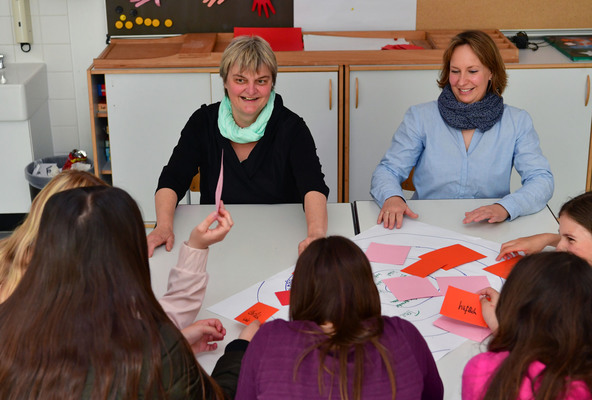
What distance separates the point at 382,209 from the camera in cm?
246

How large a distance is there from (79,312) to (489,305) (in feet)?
3.38

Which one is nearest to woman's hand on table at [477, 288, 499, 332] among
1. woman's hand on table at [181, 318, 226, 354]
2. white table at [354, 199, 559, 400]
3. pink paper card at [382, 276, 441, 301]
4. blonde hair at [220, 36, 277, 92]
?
pink paper card at [382, 276, 441, 301]

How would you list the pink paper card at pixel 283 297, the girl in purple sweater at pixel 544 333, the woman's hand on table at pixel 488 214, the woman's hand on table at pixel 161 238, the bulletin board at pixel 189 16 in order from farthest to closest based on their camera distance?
1. the bulletin board at pixel 189 16
2. the woman's hand on table at pixel 488 214
3. the woman's hand on table at pixel 161 238
4. the pink paper card at pixel 283 297
5. the girl in purple sweater at pixel 544 333

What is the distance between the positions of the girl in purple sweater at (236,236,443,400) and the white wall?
10.7 feet

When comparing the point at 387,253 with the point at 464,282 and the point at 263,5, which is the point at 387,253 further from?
the point at 263,5

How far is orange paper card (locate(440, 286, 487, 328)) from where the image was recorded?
184cm

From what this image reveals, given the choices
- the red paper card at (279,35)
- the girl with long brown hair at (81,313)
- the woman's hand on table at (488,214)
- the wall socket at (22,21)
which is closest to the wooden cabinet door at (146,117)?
the red paper card at (279,35)

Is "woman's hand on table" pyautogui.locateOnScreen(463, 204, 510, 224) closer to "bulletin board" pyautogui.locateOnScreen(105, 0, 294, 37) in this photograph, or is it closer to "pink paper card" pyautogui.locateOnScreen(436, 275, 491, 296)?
"pink paper card" pyautogui.locateOnScreen(436, 275, 491, 296)

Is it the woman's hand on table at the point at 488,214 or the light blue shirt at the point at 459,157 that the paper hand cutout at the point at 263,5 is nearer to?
the light blue shirt at the point at 459,157

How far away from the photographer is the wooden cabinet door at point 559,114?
3.80 metres

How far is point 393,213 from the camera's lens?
2.41 meters

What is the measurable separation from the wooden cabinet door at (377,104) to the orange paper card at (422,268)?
71.9 inches

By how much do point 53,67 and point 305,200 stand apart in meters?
2.45

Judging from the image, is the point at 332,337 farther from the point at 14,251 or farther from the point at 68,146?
the point at 68,146
